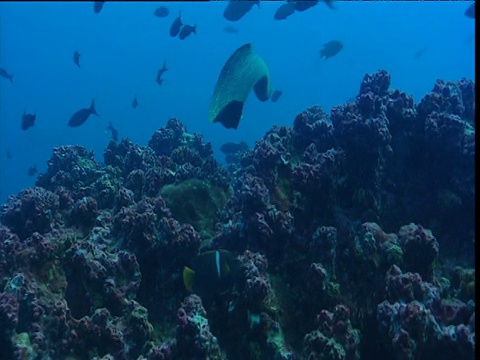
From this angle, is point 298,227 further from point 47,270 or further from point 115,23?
point 115,23

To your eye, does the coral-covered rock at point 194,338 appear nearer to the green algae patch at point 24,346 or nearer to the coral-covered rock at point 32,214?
the green algae patch at point 24,346

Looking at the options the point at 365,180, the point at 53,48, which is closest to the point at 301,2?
the point at 365,180

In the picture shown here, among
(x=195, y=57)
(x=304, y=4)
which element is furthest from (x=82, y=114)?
(x=195, y=57)

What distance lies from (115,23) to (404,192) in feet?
425

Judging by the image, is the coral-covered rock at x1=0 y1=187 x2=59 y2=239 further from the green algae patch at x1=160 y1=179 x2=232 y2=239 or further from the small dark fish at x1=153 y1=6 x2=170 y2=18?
the small dark fish at x1=153 y1=6 x2=170 y2=18

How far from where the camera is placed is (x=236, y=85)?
18.5 feet

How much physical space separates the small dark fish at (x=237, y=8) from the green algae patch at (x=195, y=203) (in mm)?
5304

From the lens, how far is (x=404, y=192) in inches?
194

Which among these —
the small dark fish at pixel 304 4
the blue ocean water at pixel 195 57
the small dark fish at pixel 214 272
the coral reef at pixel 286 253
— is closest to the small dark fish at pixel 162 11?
the small dark fish at pixel 304 4

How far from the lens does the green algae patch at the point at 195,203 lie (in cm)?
542

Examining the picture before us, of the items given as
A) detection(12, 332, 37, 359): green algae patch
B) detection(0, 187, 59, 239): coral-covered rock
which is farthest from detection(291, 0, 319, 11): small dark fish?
detection(12, 332, 37, 359): green algae patch

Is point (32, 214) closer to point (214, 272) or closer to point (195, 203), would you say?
point (195, 203)

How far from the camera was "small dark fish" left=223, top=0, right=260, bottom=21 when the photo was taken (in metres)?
9.02

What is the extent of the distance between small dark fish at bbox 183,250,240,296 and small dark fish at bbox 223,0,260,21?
722 cm
